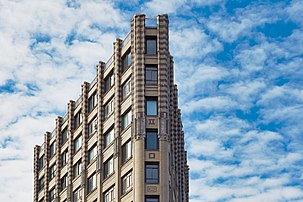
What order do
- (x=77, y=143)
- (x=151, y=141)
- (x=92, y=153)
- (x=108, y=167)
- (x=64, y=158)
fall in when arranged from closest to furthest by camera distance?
1. (x=151, y=141)
2. (x=108, y=167)
3. (x=92, y=153)
4. (x=77, y=143)
5. (x=64, y=158)

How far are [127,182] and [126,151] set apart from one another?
372 centimetres

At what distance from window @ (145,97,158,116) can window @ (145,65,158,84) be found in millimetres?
1912

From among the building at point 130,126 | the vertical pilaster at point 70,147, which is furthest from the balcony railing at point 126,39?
the vertical pilaster at point 70,147

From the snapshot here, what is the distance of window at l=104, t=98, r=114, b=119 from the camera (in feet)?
324

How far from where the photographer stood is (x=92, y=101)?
352 feet

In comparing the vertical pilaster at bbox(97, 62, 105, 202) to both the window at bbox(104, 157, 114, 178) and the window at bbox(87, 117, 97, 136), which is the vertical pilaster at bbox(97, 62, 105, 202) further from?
the window at bbox(87, 117, 97, 136)

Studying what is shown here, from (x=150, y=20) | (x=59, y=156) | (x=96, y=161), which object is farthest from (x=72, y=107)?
(x=150, y=20)

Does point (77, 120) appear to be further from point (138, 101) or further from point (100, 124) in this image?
point (138, 101)

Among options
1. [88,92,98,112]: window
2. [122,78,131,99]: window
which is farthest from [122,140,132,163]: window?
[88,92,98,112]: window

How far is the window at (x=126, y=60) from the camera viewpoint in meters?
94.5

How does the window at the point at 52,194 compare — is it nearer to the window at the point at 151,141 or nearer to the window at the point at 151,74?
the window at the point at 151,141

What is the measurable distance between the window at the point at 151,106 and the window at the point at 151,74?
6.27ft

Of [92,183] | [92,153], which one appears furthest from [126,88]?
[92,183]

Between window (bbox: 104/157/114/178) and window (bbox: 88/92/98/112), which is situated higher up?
window (bbox: 88/92/98/112)
